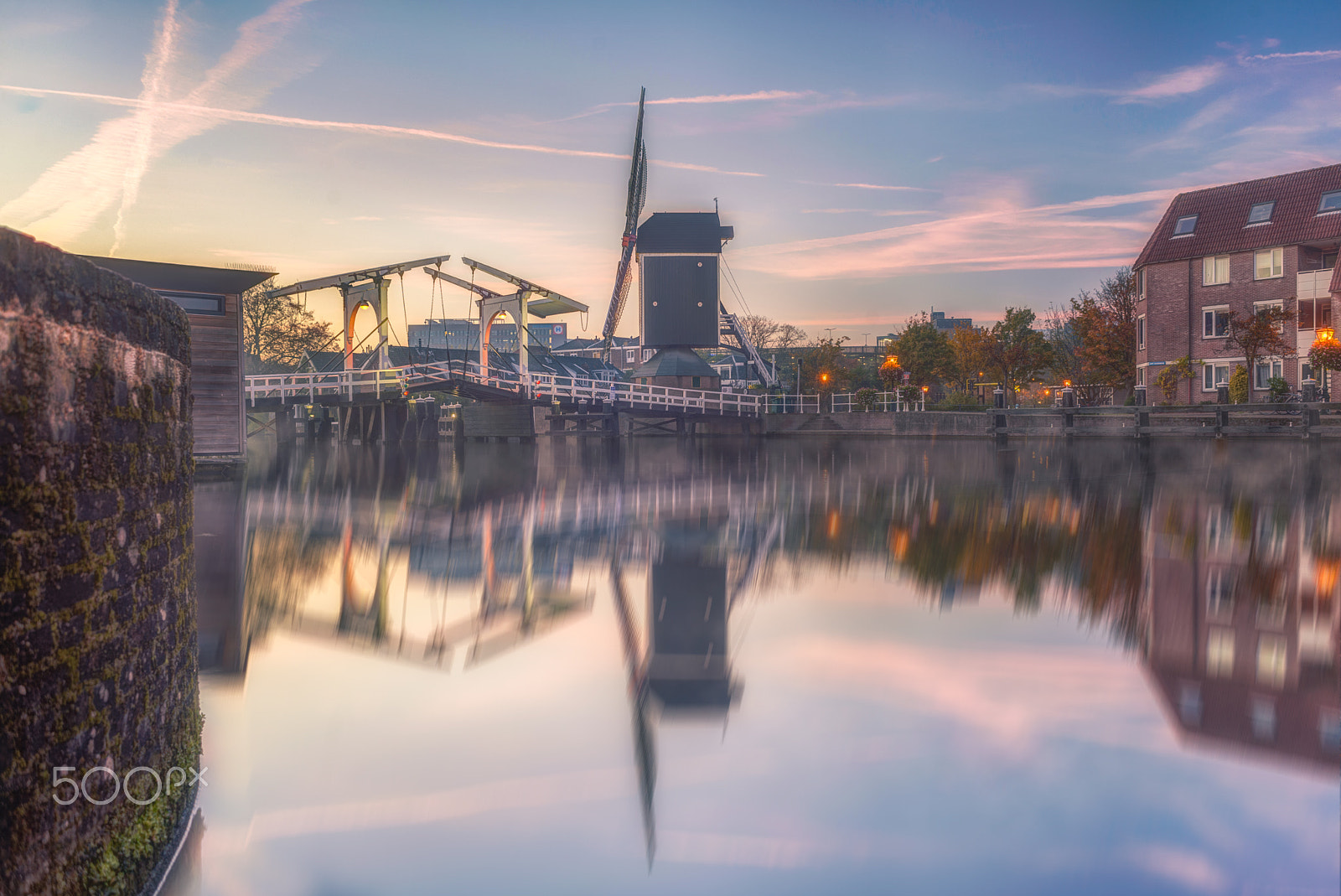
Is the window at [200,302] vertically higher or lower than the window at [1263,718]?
higher

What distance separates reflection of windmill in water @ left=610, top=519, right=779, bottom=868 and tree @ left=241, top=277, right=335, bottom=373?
55.2 metres

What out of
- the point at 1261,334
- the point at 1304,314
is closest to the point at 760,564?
the point at 1261,334

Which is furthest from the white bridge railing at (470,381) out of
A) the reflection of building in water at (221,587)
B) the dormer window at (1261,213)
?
the dormer window at (1261,213)

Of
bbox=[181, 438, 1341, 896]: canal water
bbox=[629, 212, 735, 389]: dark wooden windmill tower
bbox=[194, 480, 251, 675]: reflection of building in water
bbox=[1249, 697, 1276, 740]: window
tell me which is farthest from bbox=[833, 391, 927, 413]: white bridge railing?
bbox=[1249, 697, 1276, 740]: window

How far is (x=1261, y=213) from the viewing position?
47250 millimetres

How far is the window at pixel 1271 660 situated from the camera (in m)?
6.74

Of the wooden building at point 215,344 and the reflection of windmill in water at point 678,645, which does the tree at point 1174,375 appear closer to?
the wooden building at point 215,344

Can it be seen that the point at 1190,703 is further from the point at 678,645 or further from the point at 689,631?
the point at 689,631

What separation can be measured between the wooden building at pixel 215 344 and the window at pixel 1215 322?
42.3m

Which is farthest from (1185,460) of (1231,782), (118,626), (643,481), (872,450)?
(118,626)

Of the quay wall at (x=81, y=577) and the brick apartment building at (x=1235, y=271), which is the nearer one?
the quay wall at (x=81, y=577)

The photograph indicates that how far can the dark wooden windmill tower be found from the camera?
6241 cm

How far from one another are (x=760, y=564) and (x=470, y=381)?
30.4 m

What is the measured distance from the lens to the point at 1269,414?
115 feet
